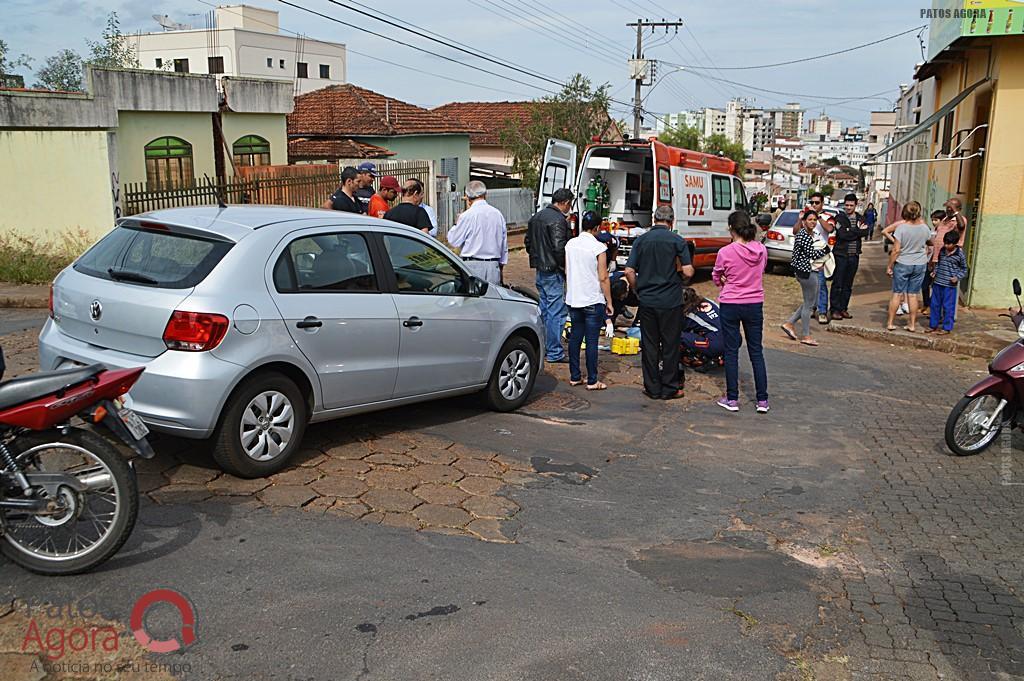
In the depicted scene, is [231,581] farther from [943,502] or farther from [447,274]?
[943,502]

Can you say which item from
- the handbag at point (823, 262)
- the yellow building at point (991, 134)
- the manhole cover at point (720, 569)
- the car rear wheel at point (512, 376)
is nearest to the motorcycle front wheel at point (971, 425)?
the manhole cover at point (720, 569)

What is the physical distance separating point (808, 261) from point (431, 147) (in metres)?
21.3

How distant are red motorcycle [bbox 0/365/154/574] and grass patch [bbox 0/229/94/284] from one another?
35.1ft

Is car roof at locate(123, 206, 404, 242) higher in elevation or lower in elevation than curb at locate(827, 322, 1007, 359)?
higher

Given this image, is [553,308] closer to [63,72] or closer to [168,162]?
[168,162]

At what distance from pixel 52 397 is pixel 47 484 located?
0.43 meters

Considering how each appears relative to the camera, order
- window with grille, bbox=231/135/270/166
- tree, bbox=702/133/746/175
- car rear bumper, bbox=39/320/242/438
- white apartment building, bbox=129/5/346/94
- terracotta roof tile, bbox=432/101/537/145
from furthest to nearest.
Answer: tree, bbox=702/133/746/175 → white apartment building, bbox=129/5/346/94 → terracotta roof tile, bbox=432/101/537/145 → window with grille, bbox=231/135/270/166 → car rear bumper, bbox=39/320/242/438

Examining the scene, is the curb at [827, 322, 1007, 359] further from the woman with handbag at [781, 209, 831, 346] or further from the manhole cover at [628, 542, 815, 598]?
→ the manhole cover at [628, 542, 815, 598]

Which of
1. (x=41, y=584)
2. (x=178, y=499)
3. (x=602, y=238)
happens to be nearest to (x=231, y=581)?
(x=41, y=584)

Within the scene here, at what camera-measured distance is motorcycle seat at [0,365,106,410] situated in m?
4.12

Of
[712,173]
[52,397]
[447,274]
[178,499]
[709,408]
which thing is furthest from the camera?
[712,173]

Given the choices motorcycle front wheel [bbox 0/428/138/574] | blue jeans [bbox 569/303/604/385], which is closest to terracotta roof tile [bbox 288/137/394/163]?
blue jeans [bbox 569/303/604/385]

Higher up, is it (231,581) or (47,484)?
(47,484)

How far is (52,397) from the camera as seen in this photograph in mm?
4145
